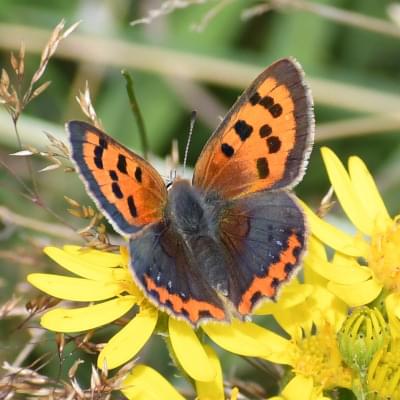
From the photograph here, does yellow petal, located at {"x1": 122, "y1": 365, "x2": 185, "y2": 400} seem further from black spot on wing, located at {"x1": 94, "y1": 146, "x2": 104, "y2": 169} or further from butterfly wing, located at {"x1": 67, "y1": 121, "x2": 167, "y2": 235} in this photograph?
black spot on wing, located at {"x1": 94, "y1": 146, "x2": 104, "y2": 169}

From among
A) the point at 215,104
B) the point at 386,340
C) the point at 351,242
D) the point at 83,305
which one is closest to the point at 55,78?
the point at 215,104

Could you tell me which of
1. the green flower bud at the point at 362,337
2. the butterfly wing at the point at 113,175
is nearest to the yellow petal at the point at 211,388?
the green flower bud at the point at 362,337

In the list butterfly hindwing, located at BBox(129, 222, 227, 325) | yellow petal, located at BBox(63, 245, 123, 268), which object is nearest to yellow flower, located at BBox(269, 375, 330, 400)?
butterfly hindwing, located at BBox(129, 222, 227, 325)

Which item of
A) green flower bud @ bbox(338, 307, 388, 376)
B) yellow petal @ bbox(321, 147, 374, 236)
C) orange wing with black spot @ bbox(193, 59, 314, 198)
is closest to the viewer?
green flower bud @ bbox(338, 307, 388, 376)

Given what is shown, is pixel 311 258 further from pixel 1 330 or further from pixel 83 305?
pixel 1 330

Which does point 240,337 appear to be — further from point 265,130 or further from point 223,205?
point 265,130
